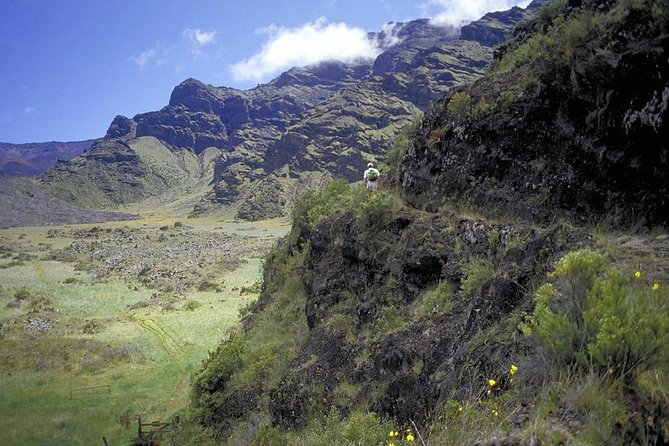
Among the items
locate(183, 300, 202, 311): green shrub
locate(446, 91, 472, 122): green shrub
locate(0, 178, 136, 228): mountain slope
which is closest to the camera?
locate(446, 91, 472, 122): green shrub

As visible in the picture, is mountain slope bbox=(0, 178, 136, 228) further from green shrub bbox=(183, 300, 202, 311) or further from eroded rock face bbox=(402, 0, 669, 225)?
eroded rock face bbox=(402, 0, 669, 225)

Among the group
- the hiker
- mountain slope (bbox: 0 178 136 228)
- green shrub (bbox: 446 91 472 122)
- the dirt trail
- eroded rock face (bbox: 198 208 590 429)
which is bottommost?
the dirt trail

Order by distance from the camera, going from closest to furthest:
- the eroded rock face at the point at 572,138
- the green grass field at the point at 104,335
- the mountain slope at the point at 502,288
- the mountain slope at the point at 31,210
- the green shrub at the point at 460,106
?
the mountain slope at the point at 502,288 < the eroded rock face at the point at 572,138 < the green shrub at the point at 460,106 < the green grass field at the point at 104,335 < the mountain slope at the point at 31,210

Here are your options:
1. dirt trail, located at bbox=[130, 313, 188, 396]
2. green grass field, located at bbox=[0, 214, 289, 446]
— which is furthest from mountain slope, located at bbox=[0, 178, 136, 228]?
dirt trail, located at bbox=[130, 313, 188, 396]

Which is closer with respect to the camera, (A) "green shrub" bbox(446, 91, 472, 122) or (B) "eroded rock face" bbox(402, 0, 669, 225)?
(B) "eroded rock face" bbox(402, 0, 669, 225)

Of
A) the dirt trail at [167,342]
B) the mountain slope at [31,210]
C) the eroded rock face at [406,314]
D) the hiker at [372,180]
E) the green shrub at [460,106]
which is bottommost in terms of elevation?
the dirt trail at [167,342]

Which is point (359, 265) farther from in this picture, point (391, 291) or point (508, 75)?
point (508, 75)

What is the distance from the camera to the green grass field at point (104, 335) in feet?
71.4

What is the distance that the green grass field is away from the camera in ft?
71.4

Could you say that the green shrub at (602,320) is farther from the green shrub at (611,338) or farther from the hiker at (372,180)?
the hiker at (372,180)

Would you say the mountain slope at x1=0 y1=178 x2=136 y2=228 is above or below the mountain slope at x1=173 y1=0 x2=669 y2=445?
above

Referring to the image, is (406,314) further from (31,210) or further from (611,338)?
(31,210)

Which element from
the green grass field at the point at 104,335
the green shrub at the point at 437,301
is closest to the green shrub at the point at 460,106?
the green shrub at the point at 437,301

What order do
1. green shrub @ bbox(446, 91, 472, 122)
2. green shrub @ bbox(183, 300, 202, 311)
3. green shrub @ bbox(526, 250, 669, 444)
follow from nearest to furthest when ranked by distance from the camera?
green shrub @ bbox(526, 250, 669, 444) < green shrub @ bbox(446, 91, 472, 122) < green shrub @ bbox(183, 300, 202, 311)
